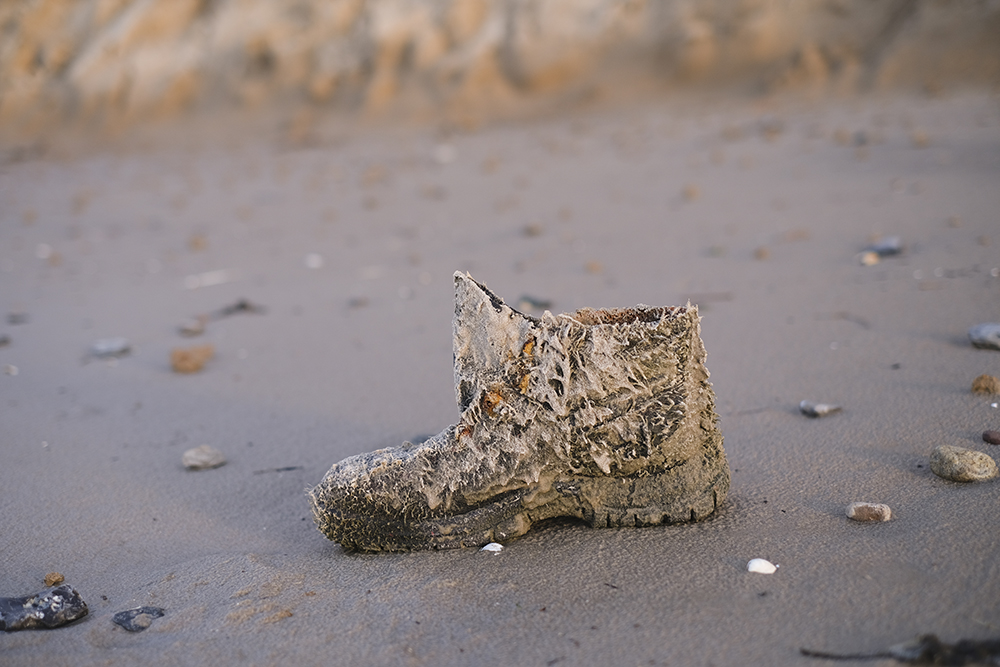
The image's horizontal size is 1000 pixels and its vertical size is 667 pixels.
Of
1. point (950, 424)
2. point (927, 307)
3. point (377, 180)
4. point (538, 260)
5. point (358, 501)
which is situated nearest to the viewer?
point (358, 501)

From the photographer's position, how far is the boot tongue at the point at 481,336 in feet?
7.19

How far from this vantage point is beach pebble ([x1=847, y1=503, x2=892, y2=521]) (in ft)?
6.95

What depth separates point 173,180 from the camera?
9352 millimetres

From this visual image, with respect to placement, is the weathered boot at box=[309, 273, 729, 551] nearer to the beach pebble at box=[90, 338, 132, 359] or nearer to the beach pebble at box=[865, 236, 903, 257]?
the beach pebble at box=[90, 338, 132, 359]

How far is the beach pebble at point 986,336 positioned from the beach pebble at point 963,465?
3.42ft

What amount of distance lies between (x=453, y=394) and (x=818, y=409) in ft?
4.58

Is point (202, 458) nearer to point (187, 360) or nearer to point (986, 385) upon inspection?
point (187, 360)

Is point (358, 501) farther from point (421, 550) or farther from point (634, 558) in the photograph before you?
point (634, 558)

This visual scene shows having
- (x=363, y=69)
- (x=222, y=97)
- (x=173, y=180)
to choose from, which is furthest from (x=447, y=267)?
(x=222, y=97)

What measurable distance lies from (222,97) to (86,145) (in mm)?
2190

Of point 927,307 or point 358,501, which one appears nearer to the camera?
point 358,501

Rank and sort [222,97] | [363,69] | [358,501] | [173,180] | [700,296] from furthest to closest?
[222,97], [363,69], [173,180], [700,296], [358,501]

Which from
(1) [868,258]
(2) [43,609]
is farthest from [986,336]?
(2) [43,609]

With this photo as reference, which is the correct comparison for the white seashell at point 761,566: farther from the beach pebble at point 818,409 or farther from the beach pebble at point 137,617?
the beach pebble at point 137,617
